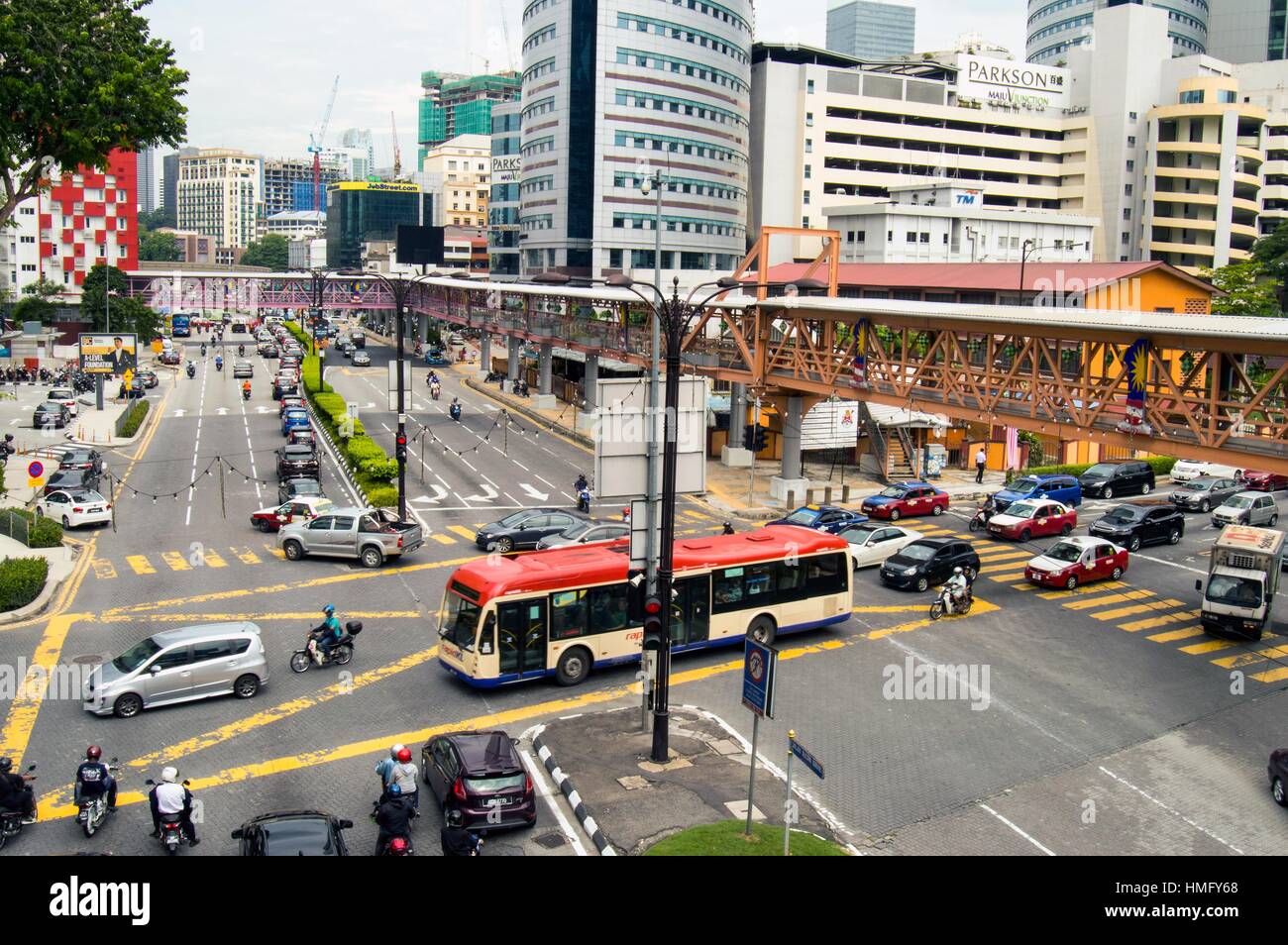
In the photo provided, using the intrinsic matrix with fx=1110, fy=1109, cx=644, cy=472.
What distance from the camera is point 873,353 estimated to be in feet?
140

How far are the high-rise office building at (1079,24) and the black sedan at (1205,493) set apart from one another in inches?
4991

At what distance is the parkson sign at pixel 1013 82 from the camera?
4919 inches

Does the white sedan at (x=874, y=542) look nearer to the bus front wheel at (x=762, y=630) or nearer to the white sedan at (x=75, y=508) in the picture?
the bus front wheel at (x=762, y=630)

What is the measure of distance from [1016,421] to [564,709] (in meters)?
19.2

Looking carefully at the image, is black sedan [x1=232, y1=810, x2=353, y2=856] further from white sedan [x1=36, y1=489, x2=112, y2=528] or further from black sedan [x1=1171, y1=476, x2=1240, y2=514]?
black sedan [x1=1171, y1=476, x2=1240, y2=514]

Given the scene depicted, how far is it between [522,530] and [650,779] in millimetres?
18346

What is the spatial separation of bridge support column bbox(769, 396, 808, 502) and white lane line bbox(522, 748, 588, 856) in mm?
28585

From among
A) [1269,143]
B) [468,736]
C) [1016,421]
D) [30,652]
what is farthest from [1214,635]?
[1269,143]

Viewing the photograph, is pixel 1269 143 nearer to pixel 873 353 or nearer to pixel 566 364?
pixel 566 364

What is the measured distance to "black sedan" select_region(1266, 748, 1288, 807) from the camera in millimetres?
20375

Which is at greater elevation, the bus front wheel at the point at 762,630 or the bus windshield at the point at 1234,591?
the bus windshield at the point at 1234,591

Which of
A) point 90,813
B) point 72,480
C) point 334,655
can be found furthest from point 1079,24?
point 90,813

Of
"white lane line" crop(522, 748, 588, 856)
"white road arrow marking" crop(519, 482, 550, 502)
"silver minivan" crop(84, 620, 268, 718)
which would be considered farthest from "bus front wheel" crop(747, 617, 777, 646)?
"white road arrow marking" crop(519, 482, 550, 502)

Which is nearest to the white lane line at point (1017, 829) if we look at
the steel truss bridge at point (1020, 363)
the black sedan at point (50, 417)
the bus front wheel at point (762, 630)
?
the bus front wheel at point (762, 630)
